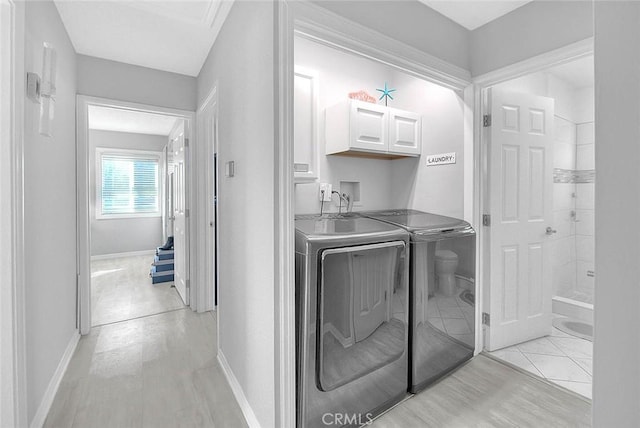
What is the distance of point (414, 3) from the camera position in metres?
2.00

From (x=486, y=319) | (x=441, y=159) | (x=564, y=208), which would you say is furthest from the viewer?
(x=564, y=208)

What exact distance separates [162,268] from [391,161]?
345cm

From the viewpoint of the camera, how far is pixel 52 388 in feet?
6.20

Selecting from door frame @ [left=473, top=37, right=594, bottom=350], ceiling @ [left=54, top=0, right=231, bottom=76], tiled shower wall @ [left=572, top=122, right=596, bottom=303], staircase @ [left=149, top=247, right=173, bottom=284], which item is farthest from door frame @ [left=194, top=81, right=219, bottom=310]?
tiled shower wall @ [left=572, top=122, right=596, bottom=303]

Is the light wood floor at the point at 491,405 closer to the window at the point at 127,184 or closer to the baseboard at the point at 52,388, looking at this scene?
the baseboard at the point at 52,388

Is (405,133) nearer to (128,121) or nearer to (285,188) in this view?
(285,188)

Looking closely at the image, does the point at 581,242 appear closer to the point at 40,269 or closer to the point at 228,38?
the point at 228,38

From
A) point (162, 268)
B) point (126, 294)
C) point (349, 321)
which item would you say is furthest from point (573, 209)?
point (126, 294)

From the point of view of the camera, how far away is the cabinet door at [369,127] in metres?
2.28

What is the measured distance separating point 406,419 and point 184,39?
3051mm

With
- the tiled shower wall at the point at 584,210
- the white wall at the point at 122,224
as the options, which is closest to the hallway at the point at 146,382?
the white wall at the point at 122,224

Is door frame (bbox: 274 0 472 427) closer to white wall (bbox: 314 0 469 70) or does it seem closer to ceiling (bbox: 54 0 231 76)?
white wall (bbox: 314 0 469 70)

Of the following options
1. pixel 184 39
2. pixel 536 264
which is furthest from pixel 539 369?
pixel 184 39

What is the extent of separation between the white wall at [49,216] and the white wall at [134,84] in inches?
6.5
